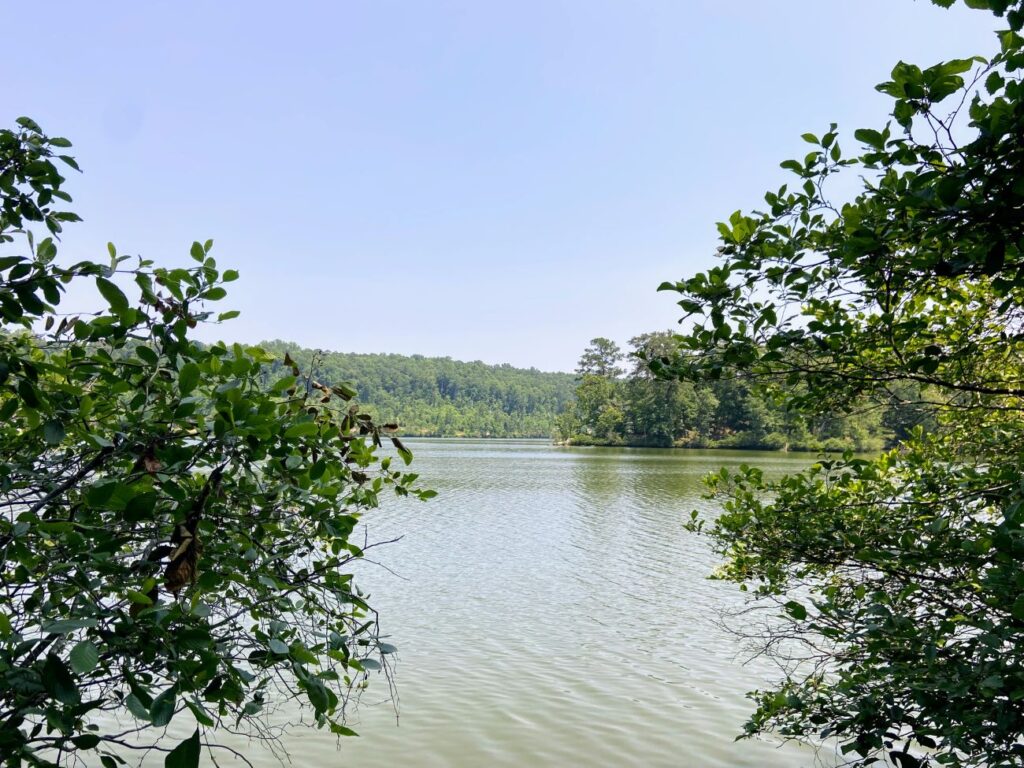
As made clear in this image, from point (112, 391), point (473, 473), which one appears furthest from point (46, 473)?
point (473, 473)

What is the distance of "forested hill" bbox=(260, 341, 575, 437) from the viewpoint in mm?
127188

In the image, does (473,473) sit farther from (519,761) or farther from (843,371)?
(843,371)

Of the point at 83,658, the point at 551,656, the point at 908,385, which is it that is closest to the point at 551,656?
the point at 551,656

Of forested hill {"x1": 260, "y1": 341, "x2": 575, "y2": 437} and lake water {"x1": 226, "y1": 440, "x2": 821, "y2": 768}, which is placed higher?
forested hill {"x1": 260, "y1": 341, "x2": 575, "y2": 437}

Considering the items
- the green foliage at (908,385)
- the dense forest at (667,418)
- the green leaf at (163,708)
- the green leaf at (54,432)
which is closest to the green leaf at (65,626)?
the green leaf at (163,708)

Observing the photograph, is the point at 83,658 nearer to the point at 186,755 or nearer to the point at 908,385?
the point at 186,755

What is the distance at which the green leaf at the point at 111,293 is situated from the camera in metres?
1.82

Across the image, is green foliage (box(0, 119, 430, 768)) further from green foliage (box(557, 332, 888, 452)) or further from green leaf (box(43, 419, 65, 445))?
green foliage (box(557, 332, 888, 452))

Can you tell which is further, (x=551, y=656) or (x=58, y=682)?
(x=551, y=656)

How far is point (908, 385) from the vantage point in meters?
3.90

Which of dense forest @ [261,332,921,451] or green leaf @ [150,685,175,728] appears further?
dense forest @ [261,332,921,451]

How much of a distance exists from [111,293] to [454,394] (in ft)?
474

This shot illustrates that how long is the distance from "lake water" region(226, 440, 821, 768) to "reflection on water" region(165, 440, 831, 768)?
0.08 ft

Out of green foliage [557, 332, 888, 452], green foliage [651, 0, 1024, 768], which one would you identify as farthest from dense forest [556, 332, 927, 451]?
green foliage [651, 0, 1024, 768]
